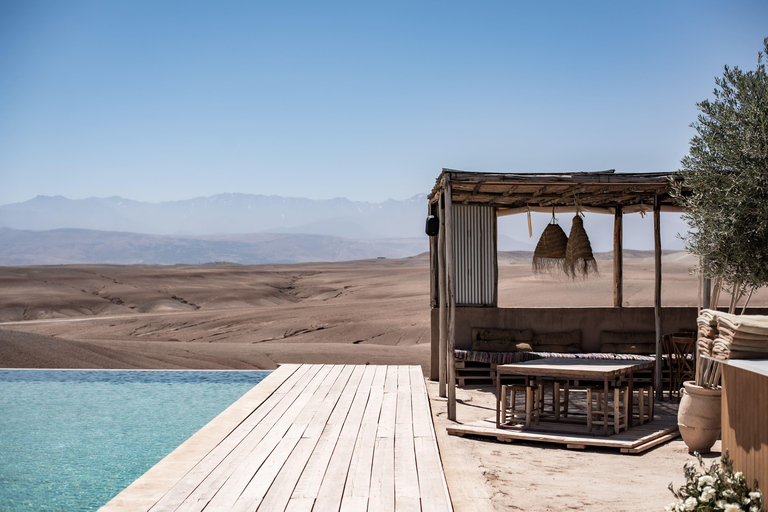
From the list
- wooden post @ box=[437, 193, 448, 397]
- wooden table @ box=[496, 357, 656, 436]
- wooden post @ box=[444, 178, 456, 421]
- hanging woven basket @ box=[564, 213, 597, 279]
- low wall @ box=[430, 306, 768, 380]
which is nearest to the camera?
wooden table @ box=[496, 357, 656, 436]

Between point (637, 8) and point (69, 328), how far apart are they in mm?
21463

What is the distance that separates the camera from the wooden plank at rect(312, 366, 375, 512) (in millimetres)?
3732

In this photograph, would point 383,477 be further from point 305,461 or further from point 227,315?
point 227,315

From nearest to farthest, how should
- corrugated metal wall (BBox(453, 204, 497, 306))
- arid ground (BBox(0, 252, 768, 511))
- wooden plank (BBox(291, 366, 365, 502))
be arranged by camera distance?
wooden plank (BBox(291, 366, 365, 502))
arid ground (BBox(0, 252, 768, 511))
corrugated metal wall (BBox(453, 204, 497, 306))

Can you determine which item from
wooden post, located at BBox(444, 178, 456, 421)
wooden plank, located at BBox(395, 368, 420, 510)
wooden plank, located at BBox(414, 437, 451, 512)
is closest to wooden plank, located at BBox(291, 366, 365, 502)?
wooden plank, located at BBox(395, 368, 420, 510)

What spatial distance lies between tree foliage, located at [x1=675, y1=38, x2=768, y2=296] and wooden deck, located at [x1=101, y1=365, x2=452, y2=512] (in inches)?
116

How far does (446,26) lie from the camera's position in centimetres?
2112

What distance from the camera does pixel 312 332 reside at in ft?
68.2

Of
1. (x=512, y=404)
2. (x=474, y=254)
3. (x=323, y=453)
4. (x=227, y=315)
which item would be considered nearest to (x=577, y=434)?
(x=512, y=404)

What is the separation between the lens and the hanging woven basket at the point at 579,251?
9.65 meters

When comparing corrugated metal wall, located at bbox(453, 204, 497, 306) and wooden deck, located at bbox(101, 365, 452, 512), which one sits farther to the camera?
corrugated metal wall, located at bbox(453, 204, 497, 306)

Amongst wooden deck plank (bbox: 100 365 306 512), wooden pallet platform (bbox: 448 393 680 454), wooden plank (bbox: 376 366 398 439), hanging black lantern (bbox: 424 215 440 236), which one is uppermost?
hanging black lantern (bbox: 424 215 440 236)

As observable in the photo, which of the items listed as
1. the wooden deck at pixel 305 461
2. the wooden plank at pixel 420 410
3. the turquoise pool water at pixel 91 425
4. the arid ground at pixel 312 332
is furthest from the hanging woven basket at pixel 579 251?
the turquoise pool water at pixel 91 425

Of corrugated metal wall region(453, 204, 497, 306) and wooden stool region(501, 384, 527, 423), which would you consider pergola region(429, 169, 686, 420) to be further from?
wooden stool region(501, 384, 527, 423)
